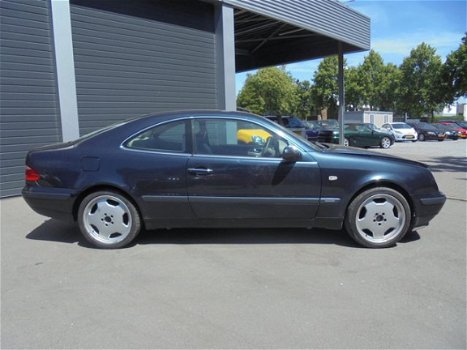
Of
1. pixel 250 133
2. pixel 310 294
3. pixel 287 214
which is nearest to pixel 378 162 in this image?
pixel 287 214

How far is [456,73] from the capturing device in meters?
35.9

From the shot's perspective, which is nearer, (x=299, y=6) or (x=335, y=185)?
(x=335, y=185)

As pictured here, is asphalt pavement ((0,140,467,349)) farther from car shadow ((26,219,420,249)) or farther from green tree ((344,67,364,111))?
green tree ((344,67,364,111))

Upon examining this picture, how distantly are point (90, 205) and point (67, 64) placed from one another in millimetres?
4021

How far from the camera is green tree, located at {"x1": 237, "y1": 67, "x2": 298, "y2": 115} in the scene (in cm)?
5519

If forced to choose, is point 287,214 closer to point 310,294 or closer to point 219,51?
point 310,294

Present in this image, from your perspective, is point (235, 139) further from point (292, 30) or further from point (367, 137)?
point (367, 137)

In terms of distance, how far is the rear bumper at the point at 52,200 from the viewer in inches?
174

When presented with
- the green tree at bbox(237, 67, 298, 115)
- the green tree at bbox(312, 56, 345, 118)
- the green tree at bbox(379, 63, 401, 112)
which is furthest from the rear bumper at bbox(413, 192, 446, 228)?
the green tree at bbox(379, 63, 401, 112)

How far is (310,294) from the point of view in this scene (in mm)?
3352

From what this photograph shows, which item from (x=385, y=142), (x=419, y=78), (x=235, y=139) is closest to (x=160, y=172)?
(x=235, y=139)

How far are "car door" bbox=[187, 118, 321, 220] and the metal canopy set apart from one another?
657 cm

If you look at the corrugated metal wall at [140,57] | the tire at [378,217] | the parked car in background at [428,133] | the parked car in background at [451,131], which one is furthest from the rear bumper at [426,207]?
the parked car in background at [451,131]

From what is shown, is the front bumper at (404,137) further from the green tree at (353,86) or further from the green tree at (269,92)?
the green tree at (269,92)
